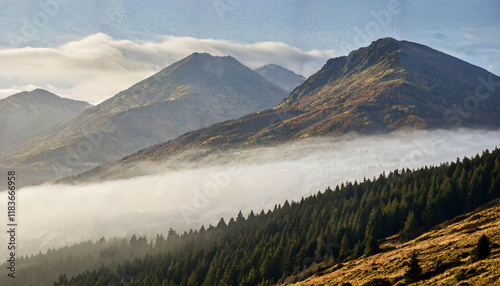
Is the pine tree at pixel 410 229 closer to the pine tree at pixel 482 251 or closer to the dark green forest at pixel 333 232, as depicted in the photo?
the dark green forest at pixel 333 232

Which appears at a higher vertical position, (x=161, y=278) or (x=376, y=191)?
(x=376, y=191)

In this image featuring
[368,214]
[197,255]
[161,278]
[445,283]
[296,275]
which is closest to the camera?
[445,283]

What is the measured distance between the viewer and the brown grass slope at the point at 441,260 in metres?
71.6

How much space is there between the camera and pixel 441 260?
86.6m

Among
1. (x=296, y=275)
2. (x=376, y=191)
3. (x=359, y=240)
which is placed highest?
(x=376, y=191)

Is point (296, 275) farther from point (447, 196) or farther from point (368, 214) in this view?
point (447, 196)

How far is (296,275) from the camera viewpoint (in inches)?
5330

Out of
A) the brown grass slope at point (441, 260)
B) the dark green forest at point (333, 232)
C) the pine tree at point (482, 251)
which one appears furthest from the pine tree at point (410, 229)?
the pine tree at point (482, 251)

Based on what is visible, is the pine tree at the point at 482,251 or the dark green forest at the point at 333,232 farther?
the dark green forest at the point at 333,232

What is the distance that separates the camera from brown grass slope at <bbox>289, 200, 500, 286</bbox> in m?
71.6

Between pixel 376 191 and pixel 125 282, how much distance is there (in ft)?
442

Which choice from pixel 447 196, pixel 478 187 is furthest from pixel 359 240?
pixel 478 187

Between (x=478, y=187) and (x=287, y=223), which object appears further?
(x=287, y=223)

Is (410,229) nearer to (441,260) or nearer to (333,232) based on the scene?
(333,232)
